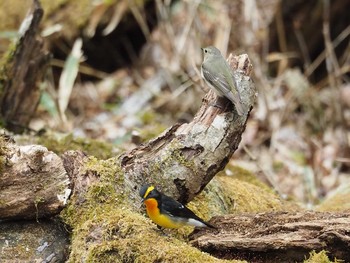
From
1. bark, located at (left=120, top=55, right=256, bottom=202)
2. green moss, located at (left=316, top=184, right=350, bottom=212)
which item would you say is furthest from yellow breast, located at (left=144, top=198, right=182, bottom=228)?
green moss, located at (left=316, top=184, right=350, bottom=212)

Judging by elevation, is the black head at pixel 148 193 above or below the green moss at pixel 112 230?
above

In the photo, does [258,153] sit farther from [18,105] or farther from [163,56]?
[18,105]

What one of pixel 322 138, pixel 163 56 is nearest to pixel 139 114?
pixel 163 56

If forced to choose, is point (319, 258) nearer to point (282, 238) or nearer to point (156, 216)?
point (282, 238)

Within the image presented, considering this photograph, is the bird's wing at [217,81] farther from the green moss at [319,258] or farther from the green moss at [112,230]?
the green moss at [319,258]

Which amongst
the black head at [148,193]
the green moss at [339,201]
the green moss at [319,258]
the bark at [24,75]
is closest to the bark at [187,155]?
the black head at [148,193]

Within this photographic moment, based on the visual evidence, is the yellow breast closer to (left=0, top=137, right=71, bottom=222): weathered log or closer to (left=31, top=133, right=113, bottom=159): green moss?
(left=0, top=137, right=71, bottom=222): weathered log
